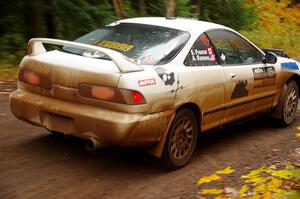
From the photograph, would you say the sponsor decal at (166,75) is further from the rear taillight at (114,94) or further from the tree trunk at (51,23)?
the tree trunk at (51,23)

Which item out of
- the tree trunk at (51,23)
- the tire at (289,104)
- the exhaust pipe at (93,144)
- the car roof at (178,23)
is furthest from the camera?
the tree trunk at (51,23)

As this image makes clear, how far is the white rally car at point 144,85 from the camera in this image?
448 cm

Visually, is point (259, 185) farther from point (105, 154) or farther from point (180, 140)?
point (105, 154)

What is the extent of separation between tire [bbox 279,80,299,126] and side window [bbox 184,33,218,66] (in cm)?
194

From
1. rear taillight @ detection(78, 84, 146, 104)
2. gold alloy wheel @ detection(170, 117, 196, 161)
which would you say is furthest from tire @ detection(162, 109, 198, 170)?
rear taillight @ detection(78, 84, 146, 104)

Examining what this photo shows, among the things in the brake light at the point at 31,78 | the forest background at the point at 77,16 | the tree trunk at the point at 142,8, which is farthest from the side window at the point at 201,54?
the tree trunk at the point at 142,8

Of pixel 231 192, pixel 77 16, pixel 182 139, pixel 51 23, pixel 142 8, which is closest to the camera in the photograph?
pixel 231 192

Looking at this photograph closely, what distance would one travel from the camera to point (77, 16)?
1195 centimetres

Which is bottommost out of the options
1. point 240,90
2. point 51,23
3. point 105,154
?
point 105,154

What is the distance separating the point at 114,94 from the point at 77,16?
26.0 feet

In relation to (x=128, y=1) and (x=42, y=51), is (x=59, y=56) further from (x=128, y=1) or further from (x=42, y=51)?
(x=128, y=1)

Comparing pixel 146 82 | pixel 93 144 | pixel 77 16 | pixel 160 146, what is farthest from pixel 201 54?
pixel 77 16

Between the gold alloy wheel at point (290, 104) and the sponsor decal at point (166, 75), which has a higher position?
the sponsor decal at point (166, 75)

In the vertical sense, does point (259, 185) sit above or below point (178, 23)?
below
